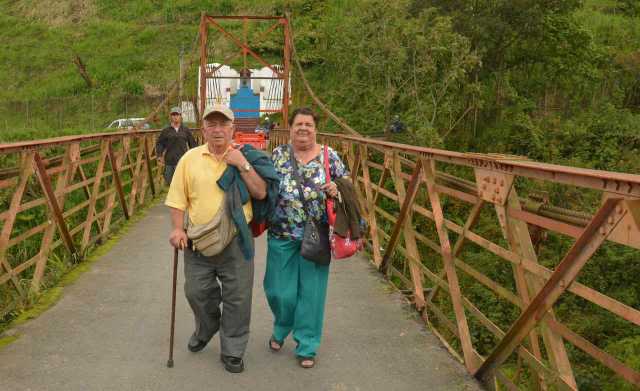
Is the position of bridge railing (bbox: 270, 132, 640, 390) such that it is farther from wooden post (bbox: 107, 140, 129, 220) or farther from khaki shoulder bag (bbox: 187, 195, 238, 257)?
wooden post (bbox: 107, 140, 129, 220)

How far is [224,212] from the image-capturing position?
306cm

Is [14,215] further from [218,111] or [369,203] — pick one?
[369,203]

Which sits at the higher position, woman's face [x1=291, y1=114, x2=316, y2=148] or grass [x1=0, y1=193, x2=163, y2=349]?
woman's face [x1=291, y1=114, x2=316, y2=148]

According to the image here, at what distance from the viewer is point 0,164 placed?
6707 mm

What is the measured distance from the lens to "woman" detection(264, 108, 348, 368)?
10.8 feet

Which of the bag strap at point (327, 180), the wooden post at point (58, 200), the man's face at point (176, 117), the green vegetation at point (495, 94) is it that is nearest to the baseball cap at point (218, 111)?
the bag strap at point (327, 180)

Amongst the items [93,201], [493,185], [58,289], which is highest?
[493,185]

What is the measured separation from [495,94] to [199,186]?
67.9 feet

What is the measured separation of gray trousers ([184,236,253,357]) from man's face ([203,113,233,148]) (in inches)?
20.7

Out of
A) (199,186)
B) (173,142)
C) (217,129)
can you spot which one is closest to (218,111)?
(217,129)

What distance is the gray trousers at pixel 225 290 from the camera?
3186mm

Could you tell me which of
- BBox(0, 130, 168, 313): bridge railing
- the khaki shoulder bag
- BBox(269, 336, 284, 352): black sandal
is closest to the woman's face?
the khaki shoulder bag

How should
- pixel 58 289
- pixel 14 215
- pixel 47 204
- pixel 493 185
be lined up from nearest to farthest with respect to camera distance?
1. pixel 493 185
2. pixel 14 215
3. pixel 58 289
4. pixel 47 204

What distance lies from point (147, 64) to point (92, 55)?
5.81m
